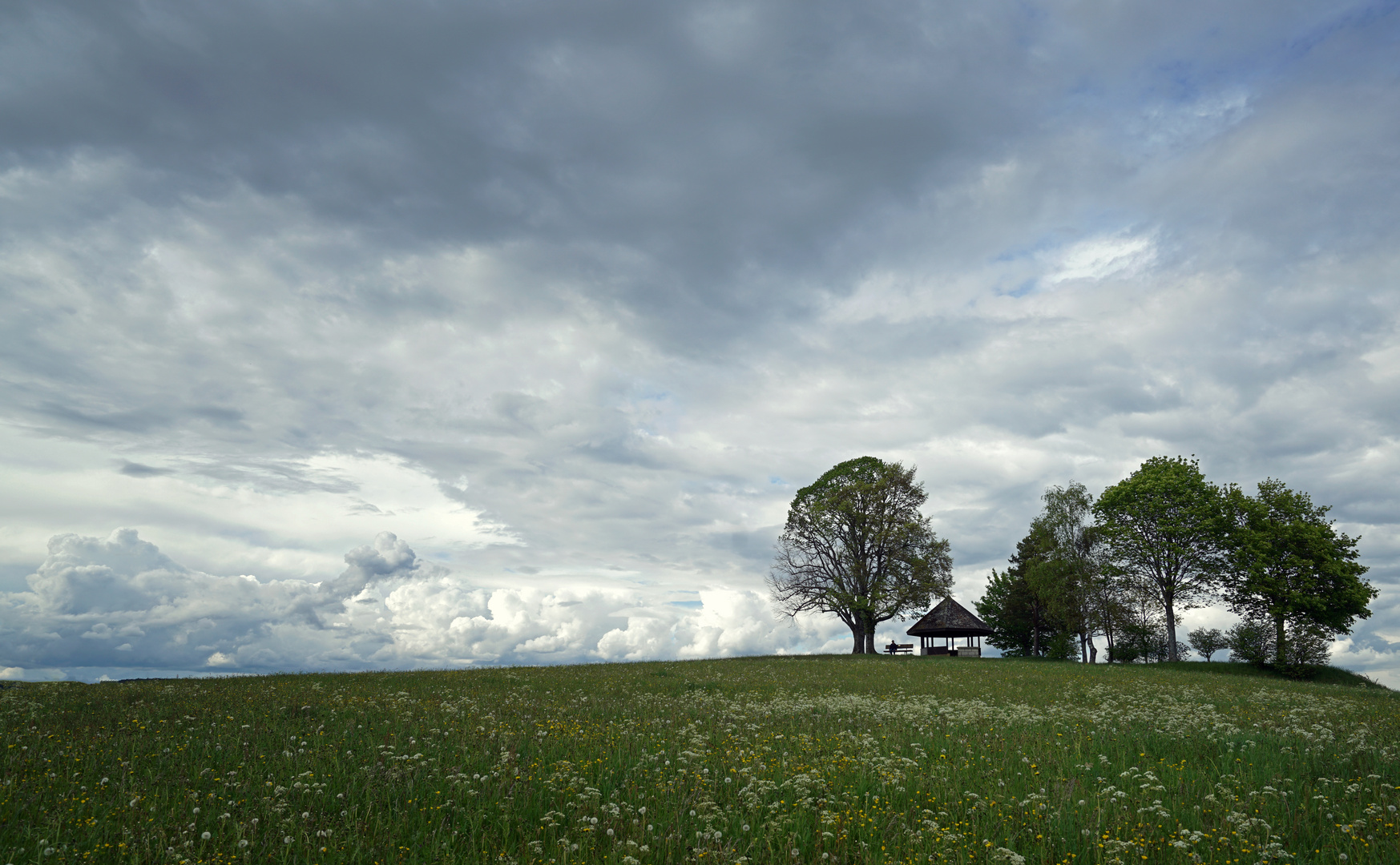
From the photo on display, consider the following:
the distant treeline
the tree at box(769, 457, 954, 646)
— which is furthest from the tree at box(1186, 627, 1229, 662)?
the tree at box(769, 457, 954, 646)

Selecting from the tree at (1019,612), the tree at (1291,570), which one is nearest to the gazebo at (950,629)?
the tree at (1019,612)

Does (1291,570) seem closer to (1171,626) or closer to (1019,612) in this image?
(1171,626)

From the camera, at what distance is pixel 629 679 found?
2427 centimetres

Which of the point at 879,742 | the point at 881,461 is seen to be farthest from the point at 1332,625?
the point at 879,742

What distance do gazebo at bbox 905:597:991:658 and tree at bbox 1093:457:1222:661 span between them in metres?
10.7

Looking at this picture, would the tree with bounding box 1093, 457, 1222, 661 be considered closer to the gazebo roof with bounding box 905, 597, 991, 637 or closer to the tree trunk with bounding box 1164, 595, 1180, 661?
the tree trunk with bounding box 1164, 595, 1180, 661

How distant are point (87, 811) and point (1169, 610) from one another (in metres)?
55.0

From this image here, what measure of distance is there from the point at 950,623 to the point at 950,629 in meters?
0.61

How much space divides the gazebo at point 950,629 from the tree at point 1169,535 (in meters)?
10.7

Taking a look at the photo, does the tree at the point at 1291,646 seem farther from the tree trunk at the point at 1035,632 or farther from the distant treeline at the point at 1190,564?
the tree trunk at the point at 1035,632

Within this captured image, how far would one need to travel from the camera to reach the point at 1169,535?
46.5m

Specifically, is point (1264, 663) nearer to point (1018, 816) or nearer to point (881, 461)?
point (881, 461)

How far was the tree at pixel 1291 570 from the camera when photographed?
136 feet

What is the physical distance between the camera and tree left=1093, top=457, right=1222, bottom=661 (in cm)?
4550
